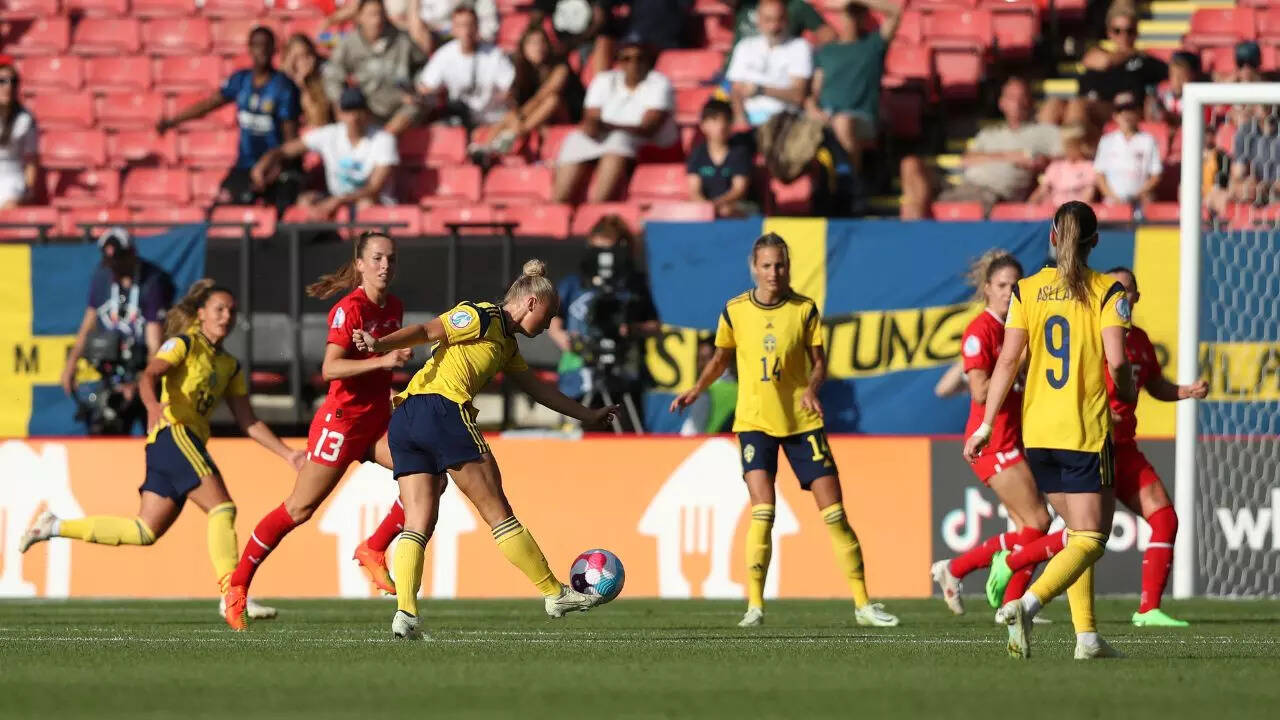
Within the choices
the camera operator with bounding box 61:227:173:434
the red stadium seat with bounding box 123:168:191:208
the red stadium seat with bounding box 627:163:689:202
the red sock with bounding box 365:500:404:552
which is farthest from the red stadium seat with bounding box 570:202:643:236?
the red sock with bounding box 365:500:404:552

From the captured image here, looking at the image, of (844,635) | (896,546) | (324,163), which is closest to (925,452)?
(896,546)

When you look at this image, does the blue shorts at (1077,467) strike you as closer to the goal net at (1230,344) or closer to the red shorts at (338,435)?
the red shorts at (338,435)

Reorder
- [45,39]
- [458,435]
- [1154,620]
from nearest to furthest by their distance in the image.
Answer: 1. [458,435]
2. [1154,620]
3. [45,39]

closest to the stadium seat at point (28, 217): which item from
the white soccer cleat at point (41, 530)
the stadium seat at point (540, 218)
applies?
the stadium seat at point (540, 218)

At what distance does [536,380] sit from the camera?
32.9ft

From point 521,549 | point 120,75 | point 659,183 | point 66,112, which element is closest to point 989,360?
point 521,549

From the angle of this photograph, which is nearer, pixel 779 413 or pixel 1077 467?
pixel 1077 467

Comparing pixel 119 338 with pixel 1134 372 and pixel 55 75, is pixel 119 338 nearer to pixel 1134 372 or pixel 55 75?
pixel 55 75

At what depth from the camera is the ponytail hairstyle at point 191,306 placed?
1184 cm

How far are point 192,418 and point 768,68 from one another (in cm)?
774

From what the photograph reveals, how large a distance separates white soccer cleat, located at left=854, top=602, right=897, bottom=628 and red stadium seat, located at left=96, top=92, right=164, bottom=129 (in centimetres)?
1189

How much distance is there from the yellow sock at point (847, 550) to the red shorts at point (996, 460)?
0.77m

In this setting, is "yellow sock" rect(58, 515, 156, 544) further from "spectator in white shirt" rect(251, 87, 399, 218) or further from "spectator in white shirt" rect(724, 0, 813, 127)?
"spectator in white shirt" rect(724, 0, 813, 127)

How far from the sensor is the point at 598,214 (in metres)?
17.3
